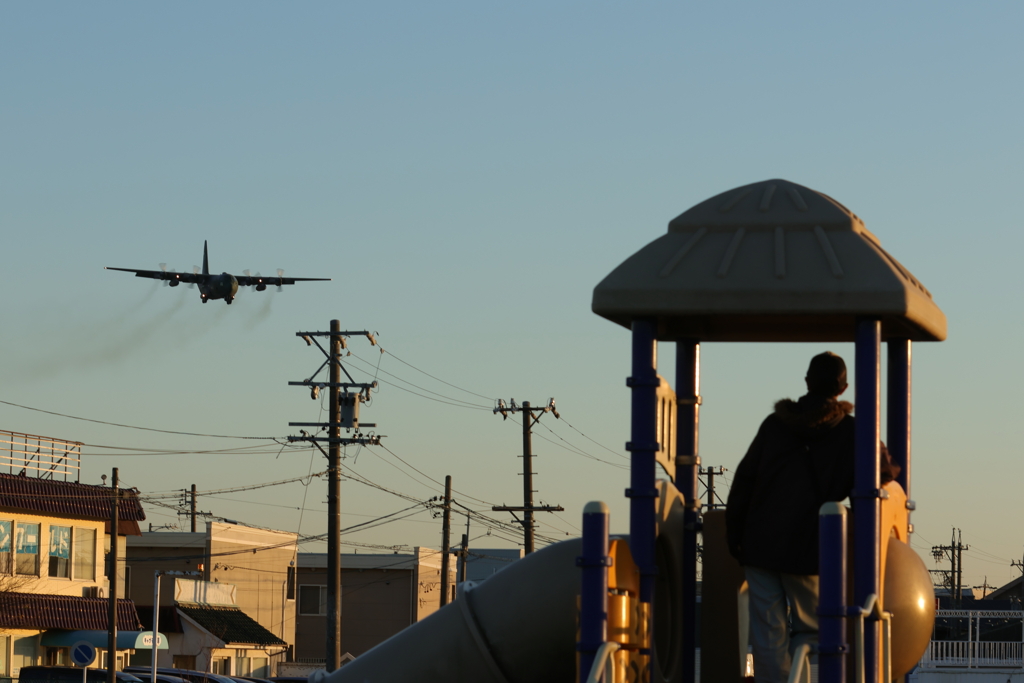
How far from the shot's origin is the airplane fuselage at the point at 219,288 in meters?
70.7

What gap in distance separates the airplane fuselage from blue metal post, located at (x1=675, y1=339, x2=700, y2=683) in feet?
208

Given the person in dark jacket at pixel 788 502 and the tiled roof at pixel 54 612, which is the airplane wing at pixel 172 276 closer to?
the tiled roof at pixel 54 612

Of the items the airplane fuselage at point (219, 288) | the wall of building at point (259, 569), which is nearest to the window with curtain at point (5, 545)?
the wall of building at point (259, 569)

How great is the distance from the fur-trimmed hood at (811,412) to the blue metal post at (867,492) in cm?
12

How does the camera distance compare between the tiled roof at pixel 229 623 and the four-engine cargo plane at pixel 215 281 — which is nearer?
the tiled roof at pixel 229 623

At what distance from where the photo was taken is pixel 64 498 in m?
43.5

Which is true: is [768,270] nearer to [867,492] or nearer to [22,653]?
[867,492]

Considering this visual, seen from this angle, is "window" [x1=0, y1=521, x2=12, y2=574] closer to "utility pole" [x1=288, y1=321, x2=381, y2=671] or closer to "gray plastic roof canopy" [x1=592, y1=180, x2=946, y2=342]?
"utility pole" [x1=288, y1=321, x2=381, y2=671]

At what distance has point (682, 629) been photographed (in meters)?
8.34

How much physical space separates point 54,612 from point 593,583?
1526 inches

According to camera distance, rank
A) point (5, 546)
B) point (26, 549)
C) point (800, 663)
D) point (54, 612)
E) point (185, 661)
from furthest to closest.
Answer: point (185, 661), point (54, 612), point (26, 549), point (5, 546), point (800, 663)

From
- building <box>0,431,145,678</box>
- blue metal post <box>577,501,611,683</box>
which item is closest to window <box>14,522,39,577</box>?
building <box>0,431,145,678</box>

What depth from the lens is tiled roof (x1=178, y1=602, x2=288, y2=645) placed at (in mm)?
51344

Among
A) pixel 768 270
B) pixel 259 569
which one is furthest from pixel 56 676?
pixel 768 270
